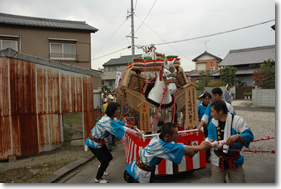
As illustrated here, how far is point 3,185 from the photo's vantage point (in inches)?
140

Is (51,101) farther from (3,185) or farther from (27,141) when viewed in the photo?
(3,185)

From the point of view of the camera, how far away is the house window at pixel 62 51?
12.0 meters

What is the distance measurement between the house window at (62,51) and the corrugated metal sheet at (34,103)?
6.86m

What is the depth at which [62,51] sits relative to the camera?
41.4ft

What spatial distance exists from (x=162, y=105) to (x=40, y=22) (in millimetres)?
8917

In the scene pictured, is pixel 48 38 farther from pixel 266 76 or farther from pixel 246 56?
pixel 246 56

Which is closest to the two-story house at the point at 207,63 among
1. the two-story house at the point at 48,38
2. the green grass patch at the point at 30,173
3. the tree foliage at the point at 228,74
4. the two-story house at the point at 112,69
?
the tree foliage at the point at 228,74

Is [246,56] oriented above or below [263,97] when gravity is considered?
above

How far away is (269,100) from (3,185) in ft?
45.4

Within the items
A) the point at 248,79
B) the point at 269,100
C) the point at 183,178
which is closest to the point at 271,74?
the point at 269,100

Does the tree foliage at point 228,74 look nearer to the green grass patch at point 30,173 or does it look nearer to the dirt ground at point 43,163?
the dirt ground at point 43,163

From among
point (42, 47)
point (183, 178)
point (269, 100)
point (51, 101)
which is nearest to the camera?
point (183, 178)

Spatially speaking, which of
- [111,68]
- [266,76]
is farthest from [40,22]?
[111,68]

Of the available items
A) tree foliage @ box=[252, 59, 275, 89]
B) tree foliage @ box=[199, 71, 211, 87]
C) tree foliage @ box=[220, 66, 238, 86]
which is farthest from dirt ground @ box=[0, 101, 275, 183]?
tree foliage @ box=[199, 71, 211, 87]
